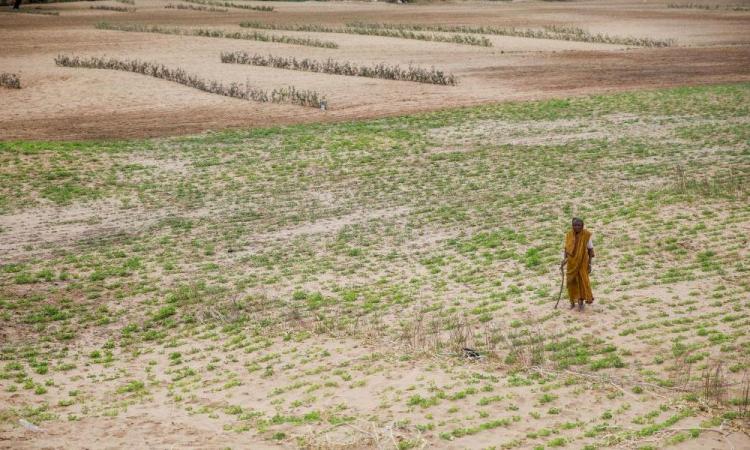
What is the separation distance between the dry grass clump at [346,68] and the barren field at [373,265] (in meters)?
1.29

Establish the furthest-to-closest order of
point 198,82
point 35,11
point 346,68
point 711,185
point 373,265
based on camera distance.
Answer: point 35,11, point 346,68, point 198,82, point 711,185, point 373,265

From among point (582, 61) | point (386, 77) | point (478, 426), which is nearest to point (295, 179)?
point (478, 426)

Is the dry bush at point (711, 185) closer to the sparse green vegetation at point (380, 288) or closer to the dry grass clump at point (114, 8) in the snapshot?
the sparse green vegetation at point (380, 288)

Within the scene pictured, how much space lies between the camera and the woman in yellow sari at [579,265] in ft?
52.1

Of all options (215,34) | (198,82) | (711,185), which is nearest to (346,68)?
(198,82)

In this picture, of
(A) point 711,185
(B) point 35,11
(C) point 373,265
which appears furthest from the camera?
(B) point 35,11

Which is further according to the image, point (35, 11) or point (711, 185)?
point (35, 11)

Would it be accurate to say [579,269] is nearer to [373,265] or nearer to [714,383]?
[714,383]

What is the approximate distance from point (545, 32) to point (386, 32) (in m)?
14.0

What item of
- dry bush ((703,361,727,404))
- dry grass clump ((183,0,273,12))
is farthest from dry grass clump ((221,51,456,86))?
dry grass clump ((183,0,273,12))

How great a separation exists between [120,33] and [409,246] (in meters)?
59.3

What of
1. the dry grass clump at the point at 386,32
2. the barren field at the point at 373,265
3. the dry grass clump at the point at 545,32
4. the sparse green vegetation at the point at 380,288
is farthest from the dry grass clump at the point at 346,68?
the dry grass clump at the point at 545,32

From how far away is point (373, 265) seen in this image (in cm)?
1958

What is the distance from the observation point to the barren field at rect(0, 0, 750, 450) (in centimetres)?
1260
